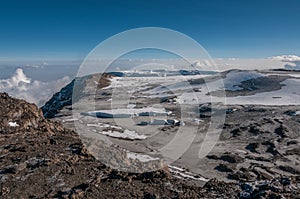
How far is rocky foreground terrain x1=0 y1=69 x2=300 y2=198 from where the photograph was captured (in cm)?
2214

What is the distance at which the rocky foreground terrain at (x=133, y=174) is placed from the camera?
22.1 meters

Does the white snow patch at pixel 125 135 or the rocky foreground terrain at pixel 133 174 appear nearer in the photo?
the rocky foreground terrain at pixel 133 174

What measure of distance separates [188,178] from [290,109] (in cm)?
4987

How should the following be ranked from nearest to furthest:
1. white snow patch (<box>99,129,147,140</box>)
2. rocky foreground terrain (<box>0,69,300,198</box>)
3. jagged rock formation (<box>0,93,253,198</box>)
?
jagged rock formation (<box>0,93,253,198</box>)
rocky foreground terrain (<box>0,69,300,198</box>)
white snow patch (<box>99,129,147,140</box>)

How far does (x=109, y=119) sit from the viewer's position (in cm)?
6831

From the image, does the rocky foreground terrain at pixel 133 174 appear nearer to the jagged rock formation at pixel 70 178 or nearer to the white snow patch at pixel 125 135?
the jagged rock formation at pixel 70 178

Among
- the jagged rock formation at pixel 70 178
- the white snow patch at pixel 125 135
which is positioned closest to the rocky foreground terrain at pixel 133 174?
the jagged rock formation at pixel 70 178

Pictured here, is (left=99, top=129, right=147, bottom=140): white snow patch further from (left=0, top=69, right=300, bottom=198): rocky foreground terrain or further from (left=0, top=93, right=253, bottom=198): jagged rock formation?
(left=0, top=93, right=253, bottom=198): jagged rock formation

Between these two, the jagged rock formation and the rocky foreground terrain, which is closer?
the jagged rock formation

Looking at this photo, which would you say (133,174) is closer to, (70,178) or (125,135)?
(70,178)

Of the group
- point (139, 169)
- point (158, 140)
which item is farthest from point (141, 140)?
point (139, 169)

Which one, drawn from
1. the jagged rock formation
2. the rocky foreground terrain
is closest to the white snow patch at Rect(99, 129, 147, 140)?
the rocky foreground terrain

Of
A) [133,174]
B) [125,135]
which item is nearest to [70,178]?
[133,174]

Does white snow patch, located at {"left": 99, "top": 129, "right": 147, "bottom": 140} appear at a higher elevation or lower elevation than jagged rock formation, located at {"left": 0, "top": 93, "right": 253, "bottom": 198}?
lower
